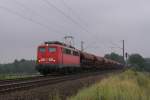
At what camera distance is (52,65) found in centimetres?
3644

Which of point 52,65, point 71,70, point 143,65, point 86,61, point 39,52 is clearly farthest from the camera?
point 143,65

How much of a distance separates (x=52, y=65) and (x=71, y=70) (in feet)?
23.2

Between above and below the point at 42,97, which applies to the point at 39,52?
above

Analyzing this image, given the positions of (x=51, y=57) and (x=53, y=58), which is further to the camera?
(x=51, y=57)

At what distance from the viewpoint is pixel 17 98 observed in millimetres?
14930

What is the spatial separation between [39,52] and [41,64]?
6.52 ft

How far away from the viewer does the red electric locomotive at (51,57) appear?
36719mm

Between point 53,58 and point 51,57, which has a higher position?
point 51,57

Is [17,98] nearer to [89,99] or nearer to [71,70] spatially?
[89,99]

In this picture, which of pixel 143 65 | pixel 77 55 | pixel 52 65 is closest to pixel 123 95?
pixel 52 65

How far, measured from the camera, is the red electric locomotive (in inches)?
1446

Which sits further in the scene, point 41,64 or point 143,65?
point 143,65

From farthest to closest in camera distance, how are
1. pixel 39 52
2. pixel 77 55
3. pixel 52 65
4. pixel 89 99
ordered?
pixel 77 55 → pixel 39 52 → pixel 52 65 → pixel 89 99

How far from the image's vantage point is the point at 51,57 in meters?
37.7
